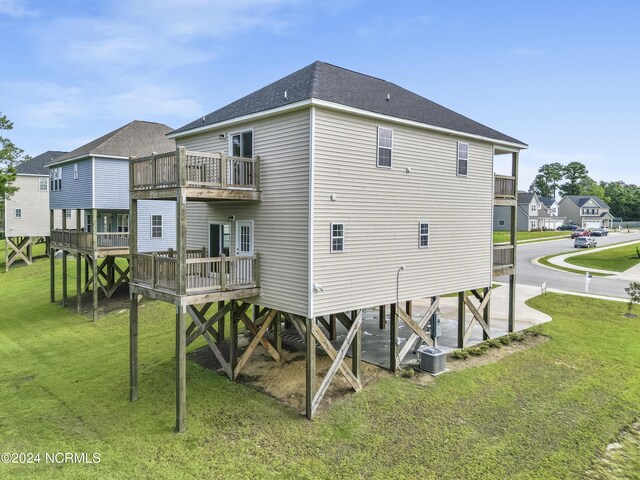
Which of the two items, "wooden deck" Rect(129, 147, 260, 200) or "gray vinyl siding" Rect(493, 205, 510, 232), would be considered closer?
"wooden deck" Rect(129, 147, 260, 200)

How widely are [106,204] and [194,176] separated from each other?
1458 centimetres

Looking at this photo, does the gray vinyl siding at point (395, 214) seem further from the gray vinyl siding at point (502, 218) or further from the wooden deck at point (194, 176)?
the gray vinyl siding at point (502, 218)

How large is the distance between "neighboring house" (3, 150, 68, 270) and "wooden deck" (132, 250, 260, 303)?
28.9 metres

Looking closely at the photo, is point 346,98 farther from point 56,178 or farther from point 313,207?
point 56,178

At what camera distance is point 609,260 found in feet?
128

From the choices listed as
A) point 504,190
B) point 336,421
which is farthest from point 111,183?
point 504,190

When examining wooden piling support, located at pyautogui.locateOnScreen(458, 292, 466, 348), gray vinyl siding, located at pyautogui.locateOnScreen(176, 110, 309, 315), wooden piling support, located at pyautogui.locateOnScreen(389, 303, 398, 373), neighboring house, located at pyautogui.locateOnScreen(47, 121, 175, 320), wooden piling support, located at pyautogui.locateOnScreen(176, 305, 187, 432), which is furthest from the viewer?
neighboring house, located at pyautogui.locateOnScreen(47, 121, 175, 320)

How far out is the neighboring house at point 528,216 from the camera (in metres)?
78.1

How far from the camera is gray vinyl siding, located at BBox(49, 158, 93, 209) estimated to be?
78.8 ft

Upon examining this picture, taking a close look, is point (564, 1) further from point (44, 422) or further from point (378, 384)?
point (44, 422)

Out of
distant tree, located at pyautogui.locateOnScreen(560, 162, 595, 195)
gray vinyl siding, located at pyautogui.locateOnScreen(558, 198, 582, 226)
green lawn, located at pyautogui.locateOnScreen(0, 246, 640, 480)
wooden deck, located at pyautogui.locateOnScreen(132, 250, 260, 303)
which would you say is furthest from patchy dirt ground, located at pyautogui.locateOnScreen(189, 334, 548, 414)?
distant tree, located at pyautogui.locateOnScreen(560, 162, 595, 195)

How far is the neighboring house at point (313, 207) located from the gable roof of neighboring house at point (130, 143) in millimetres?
10930

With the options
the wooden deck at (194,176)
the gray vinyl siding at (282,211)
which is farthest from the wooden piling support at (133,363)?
the gray vinyl siding at (282,211)

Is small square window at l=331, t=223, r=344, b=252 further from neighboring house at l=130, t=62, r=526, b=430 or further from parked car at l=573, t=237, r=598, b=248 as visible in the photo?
parked car at l=573, t=237, r=598, b=248
